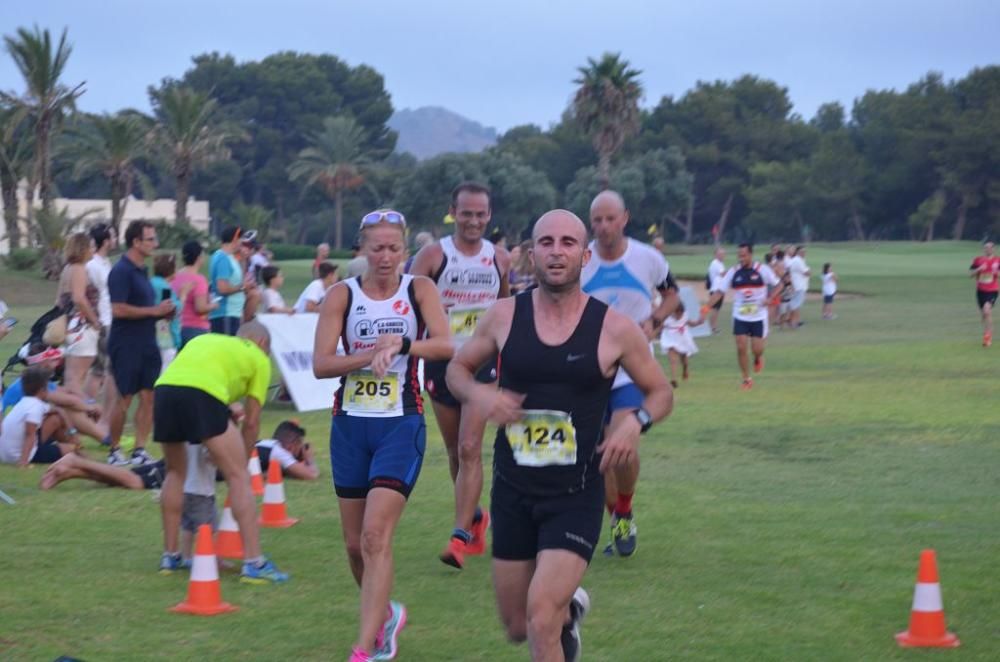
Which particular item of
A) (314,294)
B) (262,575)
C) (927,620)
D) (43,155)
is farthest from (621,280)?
(43,155)

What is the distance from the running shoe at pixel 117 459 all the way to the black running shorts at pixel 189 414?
4542mm

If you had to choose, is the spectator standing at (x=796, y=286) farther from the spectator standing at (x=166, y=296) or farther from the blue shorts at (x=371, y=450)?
the blue shorts at (x=371, y=450)

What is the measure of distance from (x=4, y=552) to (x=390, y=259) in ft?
12.8

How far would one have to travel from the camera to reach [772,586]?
8.02 meters

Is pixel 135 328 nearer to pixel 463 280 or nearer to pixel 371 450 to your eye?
pixel 463 280

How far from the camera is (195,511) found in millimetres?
8609

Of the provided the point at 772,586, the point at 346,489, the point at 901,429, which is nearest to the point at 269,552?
the point at 346,489

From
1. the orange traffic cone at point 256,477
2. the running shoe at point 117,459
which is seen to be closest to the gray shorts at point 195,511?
the orange traffic cone at point 256,477

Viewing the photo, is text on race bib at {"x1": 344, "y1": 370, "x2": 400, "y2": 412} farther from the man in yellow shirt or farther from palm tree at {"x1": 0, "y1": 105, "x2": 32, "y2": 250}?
palm tree at {"x1": 0, "y1": 105, "x2": 32, "y2": 250}

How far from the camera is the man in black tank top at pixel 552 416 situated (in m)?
5.41

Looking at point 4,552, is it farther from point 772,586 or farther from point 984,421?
point 984,421

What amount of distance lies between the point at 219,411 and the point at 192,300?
6.99 meters

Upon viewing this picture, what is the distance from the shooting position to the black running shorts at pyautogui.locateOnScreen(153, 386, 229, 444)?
8.12 meters

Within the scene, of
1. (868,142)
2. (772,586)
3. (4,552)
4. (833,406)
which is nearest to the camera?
(772,586)
